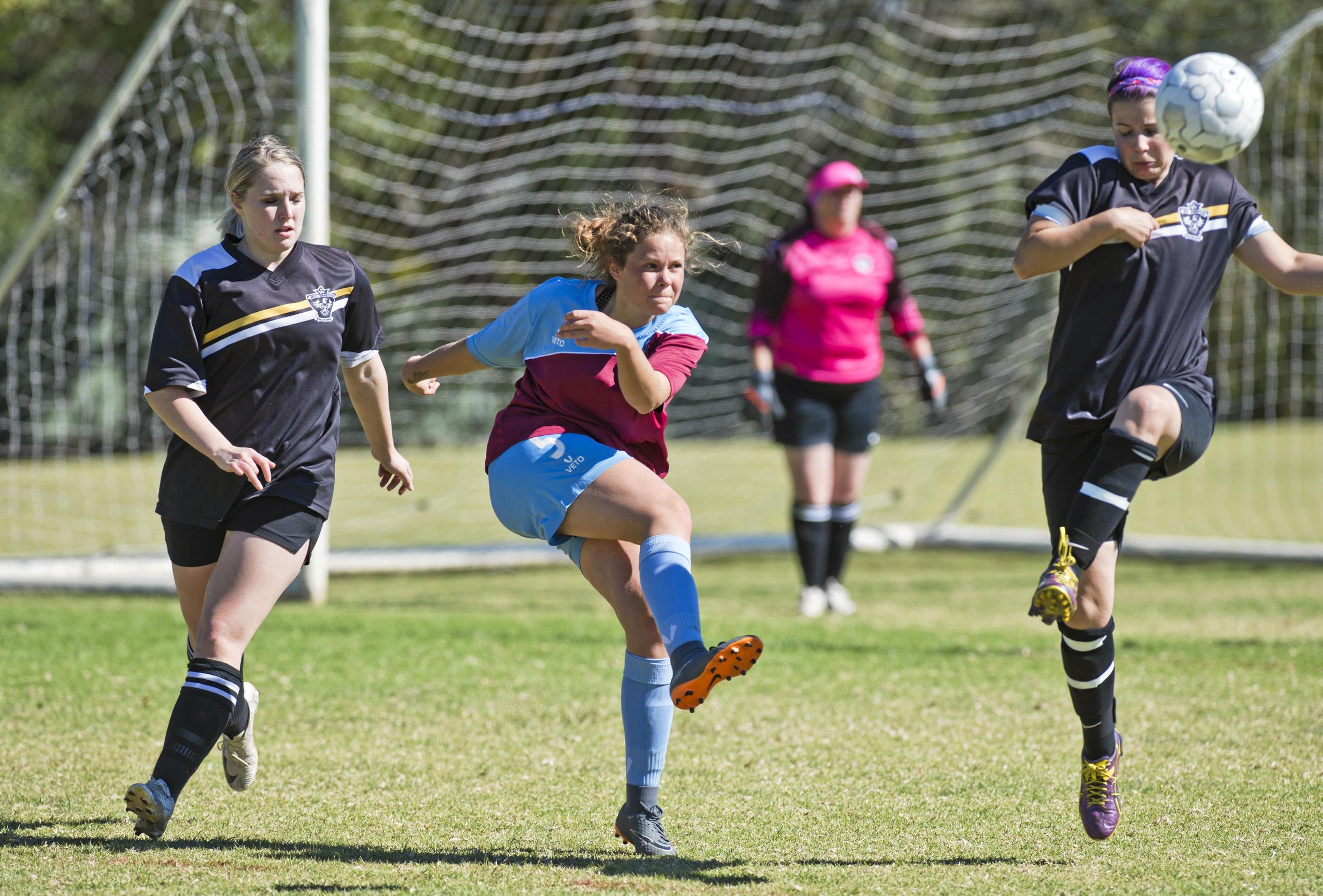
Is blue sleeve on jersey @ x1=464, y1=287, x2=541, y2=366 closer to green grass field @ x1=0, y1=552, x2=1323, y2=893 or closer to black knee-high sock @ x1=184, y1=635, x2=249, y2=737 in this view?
black knee-high sock @ x1=184, y1=635, x2=249, y2=737

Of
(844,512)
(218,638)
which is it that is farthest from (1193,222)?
(844,512)

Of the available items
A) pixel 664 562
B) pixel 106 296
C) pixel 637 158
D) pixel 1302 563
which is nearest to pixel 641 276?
pixel 664 562

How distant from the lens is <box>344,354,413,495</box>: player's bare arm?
3887 mm

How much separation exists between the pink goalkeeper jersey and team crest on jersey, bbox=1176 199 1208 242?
375cm

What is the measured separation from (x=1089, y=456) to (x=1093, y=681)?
591 mm

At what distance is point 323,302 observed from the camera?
370 cm

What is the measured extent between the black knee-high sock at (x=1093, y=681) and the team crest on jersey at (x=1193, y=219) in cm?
106

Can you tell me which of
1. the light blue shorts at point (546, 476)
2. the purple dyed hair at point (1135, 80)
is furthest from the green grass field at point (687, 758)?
the purple dyed hair at point (1135, 80)

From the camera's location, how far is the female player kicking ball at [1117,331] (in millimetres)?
3512

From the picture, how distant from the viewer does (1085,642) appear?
359 cm

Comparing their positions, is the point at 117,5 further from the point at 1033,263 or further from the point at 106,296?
the point at 1033,263

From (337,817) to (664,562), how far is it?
1.28 meters

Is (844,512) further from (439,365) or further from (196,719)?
(196,719)

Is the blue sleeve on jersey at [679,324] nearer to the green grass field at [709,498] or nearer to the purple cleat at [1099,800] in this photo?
the purple cleat at [1099,800]
